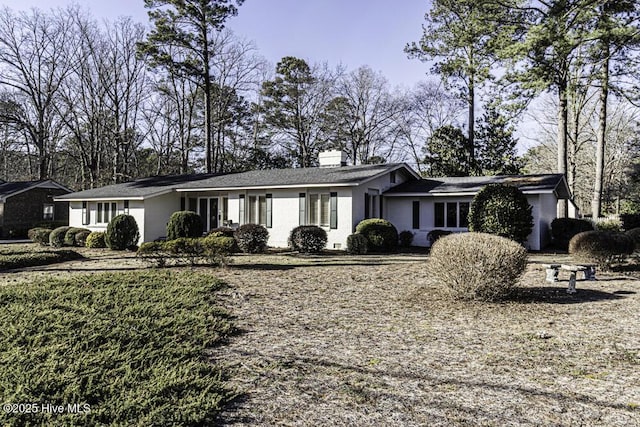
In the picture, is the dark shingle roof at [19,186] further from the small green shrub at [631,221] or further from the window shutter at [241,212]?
the small green shrub at [631,221]

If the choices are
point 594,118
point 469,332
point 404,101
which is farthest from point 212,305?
point 594,118

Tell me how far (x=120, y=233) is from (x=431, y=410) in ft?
55.8

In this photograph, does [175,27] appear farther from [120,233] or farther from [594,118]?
[594,118]

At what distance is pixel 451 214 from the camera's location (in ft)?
62.6

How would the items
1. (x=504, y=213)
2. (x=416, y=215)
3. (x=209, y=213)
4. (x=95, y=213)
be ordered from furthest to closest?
(x=95, y=213) → (x=209, y=213) → (x=416, y=215) → (x=504, y=213)

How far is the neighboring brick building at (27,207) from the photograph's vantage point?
93.4 feet

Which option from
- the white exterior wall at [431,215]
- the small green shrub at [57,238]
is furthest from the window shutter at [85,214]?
the white exterior wall at [431,215]

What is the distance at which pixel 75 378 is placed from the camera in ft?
13.8

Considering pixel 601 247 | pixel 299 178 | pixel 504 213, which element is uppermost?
pixel 299 178

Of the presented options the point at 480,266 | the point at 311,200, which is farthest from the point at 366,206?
the point at 480,266

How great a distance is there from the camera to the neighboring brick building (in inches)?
1121

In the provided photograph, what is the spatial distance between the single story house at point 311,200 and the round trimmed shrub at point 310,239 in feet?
3.82

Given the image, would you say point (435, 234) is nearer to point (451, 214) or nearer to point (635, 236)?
point (451, 214)

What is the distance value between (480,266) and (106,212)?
19.9 meters
